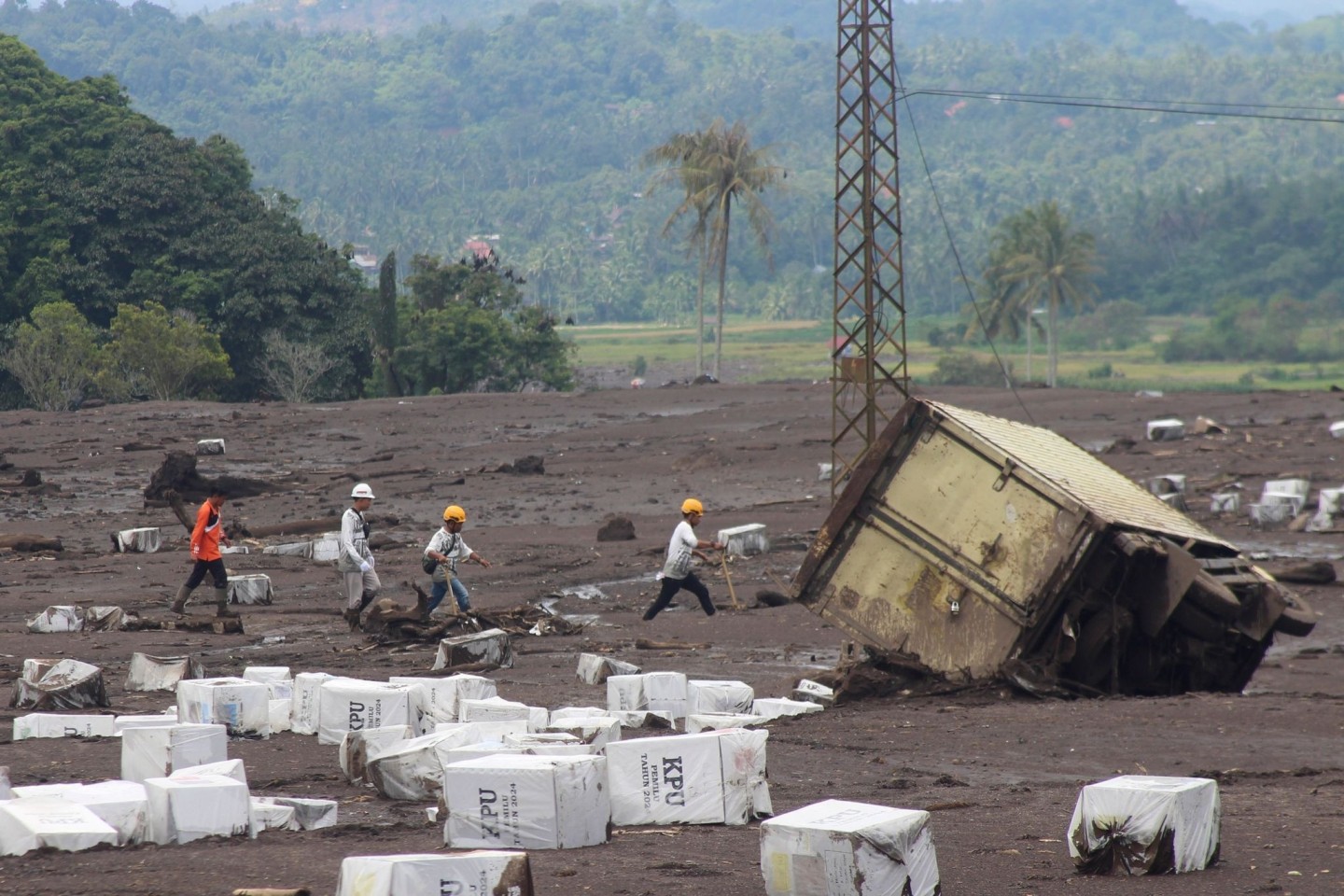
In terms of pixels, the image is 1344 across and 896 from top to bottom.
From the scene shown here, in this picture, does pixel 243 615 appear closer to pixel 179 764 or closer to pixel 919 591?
pixel 919 591

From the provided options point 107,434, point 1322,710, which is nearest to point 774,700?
point 1322,710

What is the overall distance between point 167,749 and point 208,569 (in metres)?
8.10

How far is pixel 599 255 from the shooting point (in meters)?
140

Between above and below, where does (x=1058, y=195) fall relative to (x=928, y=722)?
above

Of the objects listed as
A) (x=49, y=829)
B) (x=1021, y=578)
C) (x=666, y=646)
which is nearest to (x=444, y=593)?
(x=666, y=646)

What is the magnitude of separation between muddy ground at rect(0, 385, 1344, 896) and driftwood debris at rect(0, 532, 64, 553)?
0.46m

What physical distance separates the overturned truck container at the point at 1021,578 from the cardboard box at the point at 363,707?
3.48 meters

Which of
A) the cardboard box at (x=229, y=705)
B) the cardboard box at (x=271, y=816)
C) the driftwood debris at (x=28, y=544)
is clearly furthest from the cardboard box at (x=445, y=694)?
the driftwood debris at (x=28, y=544)

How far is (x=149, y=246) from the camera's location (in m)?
51.3

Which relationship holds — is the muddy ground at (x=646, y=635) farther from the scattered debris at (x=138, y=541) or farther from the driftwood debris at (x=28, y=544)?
the driftwood debris at (x=28, y=544)

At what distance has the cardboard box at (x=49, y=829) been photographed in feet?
20.0

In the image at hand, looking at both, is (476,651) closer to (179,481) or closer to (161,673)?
(161,673)

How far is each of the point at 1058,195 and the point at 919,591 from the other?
143320 mm

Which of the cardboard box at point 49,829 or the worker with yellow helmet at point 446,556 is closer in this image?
the cardboard box at point 49,829
